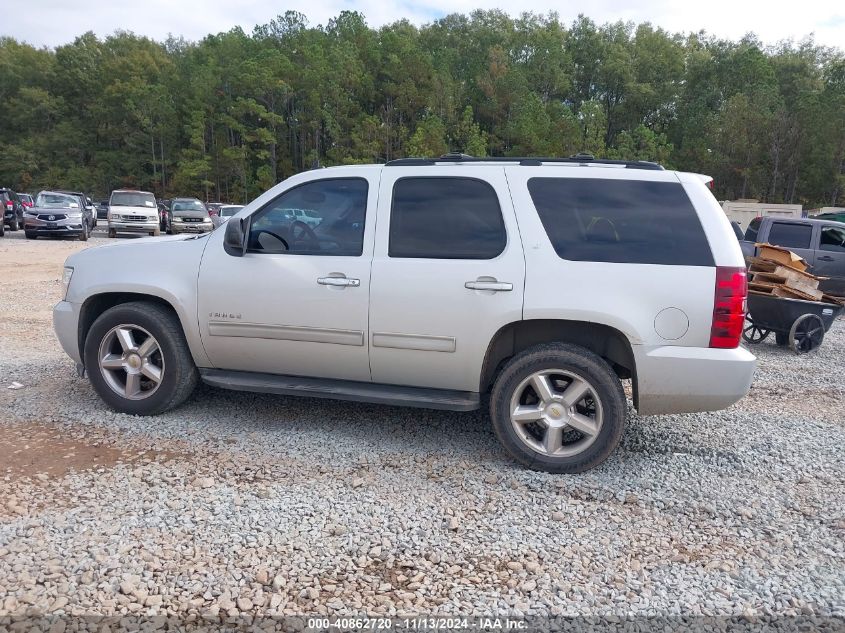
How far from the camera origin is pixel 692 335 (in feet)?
12.2

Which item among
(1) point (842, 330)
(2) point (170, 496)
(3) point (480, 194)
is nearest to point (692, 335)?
(3) point (480, 194)

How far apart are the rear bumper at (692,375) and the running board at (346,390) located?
1089mm

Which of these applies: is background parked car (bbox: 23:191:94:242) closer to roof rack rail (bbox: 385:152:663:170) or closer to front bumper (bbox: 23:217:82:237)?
front bumper (bbox: 23:217:82:237)

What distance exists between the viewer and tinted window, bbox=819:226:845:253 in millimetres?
11523

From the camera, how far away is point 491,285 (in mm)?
3910

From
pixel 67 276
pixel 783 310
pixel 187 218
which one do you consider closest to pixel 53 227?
pixel 187 218

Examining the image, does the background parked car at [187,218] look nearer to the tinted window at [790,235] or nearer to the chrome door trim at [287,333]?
the tinted window at [790,235]

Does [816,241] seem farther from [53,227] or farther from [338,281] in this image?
[53,227]

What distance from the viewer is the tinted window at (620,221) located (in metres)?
3.81

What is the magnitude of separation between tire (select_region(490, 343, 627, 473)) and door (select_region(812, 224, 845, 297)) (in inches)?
385

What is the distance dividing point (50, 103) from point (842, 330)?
281 ft

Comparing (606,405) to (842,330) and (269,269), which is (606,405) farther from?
(842,330)

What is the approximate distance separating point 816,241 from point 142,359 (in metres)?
11.9

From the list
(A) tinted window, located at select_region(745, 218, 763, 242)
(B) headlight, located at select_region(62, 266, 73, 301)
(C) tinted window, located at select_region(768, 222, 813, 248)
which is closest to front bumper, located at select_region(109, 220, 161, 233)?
(A) tinted window, located at select_region(745, 218, 763, 242)
